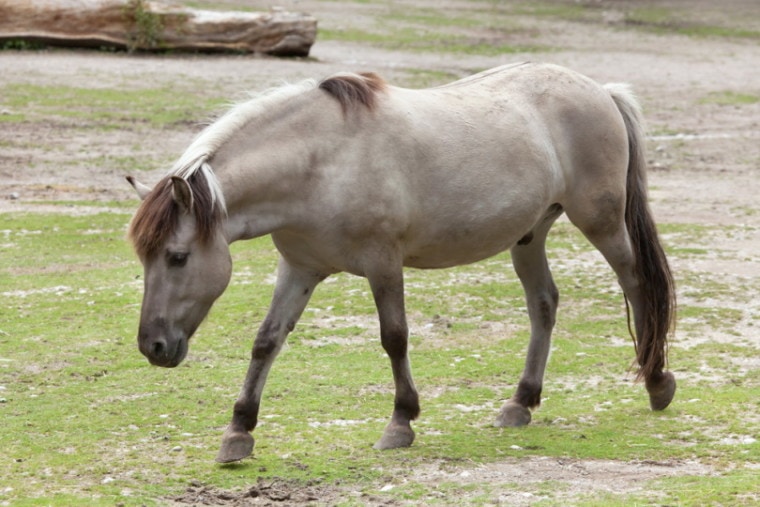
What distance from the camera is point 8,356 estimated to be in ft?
26.3

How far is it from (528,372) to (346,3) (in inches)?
876

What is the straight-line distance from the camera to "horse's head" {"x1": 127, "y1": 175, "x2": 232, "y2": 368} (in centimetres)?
565

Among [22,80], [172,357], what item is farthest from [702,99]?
[172,357]

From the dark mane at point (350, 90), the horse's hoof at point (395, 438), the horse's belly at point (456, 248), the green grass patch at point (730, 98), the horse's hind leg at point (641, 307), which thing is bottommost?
the green grass patch at point (730, 98)

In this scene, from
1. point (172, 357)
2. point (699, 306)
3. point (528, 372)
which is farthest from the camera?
point (699, 306)

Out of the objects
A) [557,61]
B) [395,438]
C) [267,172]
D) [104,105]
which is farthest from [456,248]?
[557,61]

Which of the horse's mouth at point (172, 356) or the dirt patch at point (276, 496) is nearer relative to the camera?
the dirt patch at point (276, 496)

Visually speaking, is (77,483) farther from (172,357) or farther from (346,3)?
(346,3)

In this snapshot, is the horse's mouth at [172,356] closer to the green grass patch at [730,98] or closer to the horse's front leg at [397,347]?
the horse's front leg at [397,347]

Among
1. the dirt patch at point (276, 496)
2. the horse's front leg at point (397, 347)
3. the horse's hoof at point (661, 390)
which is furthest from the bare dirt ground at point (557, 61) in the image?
the horse's hoof at point (661, 390)

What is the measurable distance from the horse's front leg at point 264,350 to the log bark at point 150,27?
48.0ft

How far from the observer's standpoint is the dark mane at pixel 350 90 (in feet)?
20.6

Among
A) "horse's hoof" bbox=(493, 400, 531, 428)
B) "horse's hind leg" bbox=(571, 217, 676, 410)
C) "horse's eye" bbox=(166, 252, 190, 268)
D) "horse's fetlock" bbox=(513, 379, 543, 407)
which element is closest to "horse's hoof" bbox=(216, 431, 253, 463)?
"horse's eye" bbox=(166, 252, 190, 268)

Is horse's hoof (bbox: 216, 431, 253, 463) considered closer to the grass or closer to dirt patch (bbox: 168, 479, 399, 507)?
the grass
